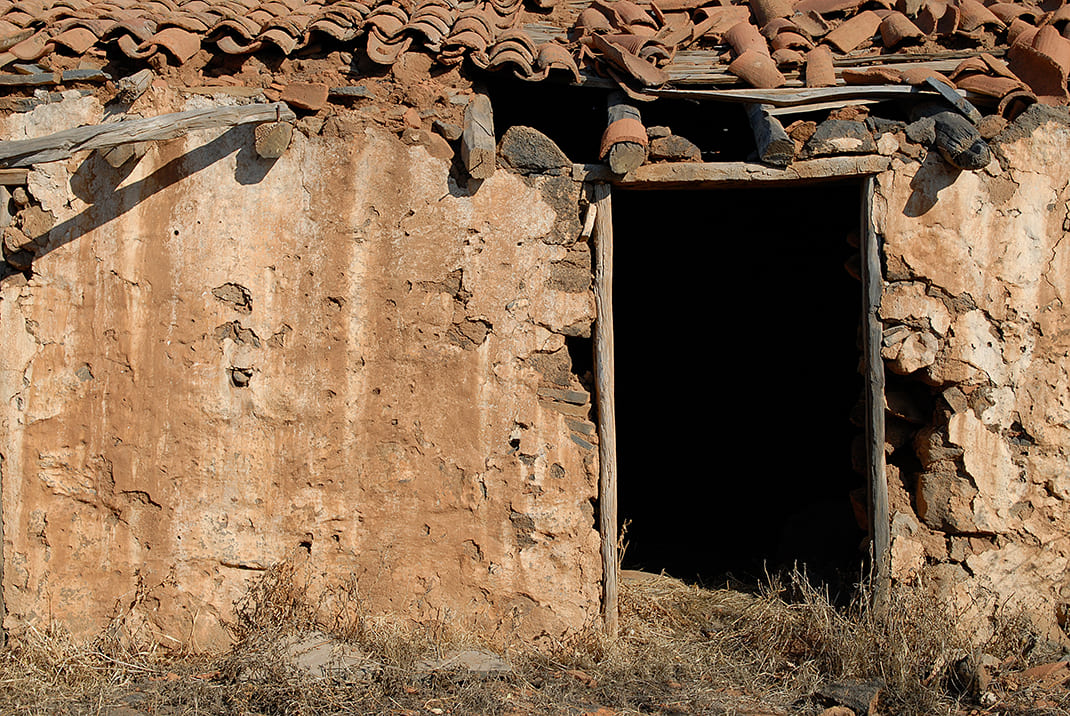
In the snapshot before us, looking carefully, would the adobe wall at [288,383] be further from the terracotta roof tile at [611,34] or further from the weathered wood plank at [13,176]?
the terracotta roof tile at [611,34]

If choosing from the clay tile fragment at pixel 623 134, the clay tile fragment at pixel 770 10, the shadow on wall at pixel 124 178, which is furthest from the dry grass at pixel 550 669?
the clay tile fragment at pixel 770 10

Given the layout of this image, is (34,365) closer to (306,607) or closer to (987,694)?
(306,607)

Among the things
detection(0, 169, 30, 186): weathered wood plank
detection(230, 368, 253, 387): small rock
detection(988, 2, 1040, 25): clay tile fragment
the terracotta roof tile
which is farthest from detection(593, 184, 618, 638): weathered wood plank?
detection(0, 169, 30, 186): weathered wood plank

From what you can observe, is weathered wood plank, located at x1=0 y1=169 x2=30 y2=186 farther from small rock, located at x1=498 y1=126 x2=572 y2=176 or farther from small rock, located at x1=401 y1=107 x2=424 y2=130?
small rock, located at x1=498 y1=126 x2=572 y2=176

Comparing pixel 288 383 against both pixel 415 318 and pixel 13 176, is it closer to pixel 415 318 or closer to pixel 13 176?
pixel 415 318

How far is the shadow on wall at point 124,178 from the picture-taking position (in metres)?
4.23

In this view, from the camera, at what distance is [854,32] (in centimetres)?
464

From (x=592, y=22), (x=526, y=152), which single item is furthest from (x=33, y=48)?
(x=592, y=22)

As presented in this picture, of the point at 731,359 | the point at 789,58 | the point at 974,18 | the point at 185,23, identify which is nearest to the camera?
the point at 185,23

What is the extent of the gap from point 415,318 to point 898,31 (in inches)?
110

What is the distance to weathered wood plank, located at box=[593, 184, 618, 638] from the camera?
4316 mm

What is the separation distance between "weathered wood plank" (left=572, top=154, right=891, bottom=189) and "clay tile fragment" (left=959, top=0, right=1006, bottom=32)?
0.98 meters

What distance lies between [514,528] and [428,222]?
1.49m

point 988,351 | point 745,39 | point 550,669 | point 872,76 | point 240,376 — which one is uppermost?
point 745,39
